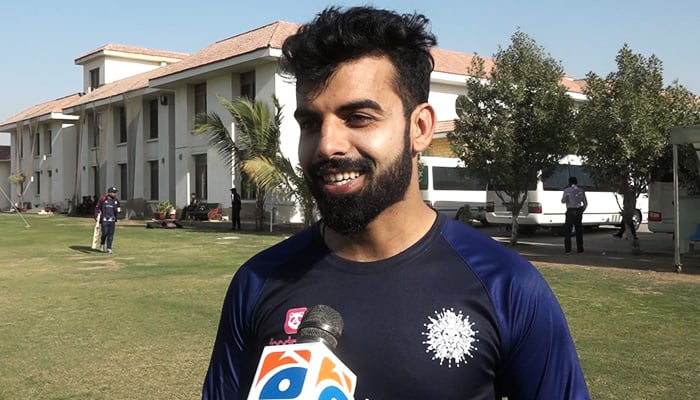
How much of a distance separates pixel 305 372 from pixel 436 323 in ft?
1.72

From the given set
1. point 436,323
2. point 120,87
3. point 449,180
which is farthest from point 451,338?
point 120,87

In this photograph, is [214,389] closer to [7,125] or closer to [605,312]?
[605,312]

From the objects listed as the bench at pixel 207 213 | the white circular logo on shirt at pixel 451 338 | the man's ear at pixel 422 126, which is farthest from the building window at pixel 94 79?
the white circular logo on shirt at pixel 451 338

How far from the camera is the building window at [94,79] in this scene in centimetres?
4744

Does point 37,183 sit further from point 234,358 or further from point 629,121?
point 234,358

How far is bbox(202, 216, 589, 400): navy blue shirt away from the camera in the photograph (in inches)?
66.0

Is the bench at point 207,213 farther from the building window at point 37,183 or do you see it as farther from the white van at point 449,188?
the building window at point 37,183

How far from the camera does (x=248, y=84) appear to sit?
30.9m

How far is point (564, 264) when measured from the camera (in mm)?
14578

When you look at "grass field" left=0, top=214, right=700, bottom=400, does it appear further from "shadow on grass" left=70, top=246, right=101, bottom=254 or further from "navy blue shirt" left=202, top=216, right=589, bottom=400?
"navy blue shirt" left=202, top=216, right=589, bottom=400

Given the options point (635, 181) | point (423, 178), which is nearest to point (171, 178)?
point (423, 178)

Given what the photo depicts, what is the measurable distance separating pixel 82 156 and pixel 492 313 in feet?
155

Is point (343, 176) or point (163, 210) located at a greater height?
point (343, 176)

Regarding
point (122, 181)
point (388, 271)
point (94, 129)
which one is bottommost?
point (388, 271)
